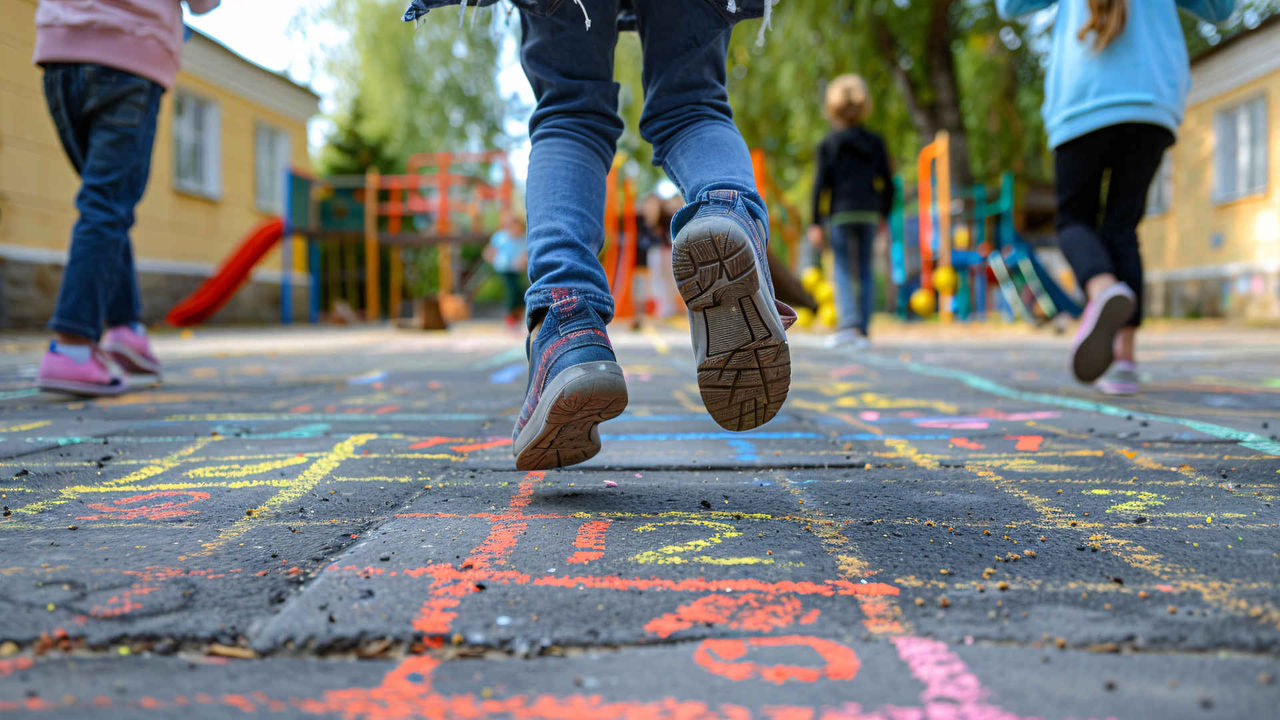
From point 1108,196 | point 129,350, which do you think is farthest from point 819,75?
point 129,350

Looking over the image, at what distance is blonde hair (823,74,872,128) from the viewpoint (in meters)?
6.05

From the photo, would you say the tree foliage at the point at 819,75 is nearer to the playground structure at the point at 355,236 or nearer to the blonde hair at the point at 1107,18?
the playground structure at the point at 355,236

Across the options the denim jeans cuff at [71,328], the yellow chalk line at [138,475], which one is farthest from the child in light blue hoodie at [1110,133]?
the denim jeans cuff at [71,328]

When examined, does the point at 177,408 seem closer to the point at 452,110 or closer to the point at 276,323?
the point at 276,323

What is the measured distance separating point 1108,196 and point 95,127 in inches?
132

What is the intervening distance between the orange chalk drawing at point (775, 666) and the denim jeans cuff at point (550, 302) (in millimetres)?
749

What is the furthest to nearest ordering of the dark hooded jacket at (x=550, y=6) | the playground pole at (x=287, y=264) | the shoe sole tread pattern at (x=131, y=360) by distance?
the playground pole at (x=287, y=264), the shoe sole tread pattern at (x=131, y=360), the dark hooded jacket at (x=550, y=6)

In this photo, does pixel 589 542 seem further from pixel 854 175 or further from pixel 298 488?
pixel 854 175

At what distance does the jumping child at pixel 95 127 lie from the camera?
274cm

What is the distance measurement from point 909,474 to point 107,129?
104 inches

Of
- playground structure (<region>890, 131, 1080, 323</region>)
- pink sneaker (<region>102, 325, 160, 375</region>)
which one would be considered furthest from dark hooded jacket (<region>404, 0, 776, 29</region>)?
playground structure (<region>890, 131, 1080, 323</region>)

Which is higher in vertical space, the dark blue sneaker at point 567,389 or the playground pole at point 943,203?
the playground pole at point 943,203

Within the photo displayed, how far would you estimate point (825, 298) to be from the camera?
1045cm

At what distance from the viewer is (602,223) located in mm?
1642
